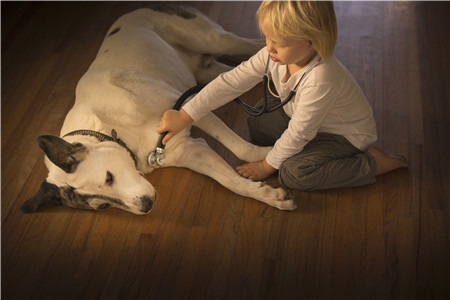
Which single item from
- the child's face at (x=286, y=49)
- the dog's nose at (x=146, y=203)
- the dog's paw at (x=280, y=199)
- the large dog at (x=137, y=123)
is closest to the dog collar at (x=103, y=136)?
the large dog at (x=137, y=123)

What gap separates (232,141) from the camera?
244 centimetres

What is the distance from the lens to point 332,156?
226 centimetres

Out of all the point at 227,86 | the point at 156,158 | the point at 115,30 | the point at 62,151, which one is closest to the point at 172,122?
the point at 156,158

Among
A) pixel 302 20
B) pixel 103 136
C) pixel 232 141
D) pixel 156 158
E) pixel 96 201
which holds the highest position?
pixel 302 20

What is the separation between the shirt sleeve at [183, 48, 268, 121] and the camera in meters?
2.15

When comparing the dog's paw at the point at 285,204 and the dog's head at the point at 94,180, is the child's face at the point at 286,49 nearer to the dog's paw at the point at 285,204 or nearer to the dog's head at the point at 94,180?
the dog's paw at the point at 285,204

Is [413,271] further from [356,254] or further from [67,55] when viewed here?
[67,55]

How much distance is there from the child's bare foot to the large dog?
458 millimetres

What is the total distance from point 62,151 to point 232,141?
2.78ft

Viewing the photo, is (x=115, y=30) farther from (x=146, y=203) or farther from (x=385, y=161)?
(x=385, y=161)

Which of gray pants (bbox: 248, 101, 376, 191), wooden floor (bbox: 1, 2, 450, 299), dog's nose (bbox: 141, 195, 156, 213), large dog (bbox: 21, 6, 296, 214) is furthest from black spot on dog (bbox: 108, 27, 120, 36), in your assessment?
gray pants (bbox: 248, 101, 376, 191)

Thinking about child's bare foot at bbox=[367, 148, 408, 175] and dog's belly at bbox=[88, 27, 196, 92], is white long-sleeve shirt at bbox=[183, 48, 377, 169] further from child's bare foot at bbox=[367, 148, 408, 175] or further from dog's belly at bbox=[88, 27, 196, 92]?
dog's belly at bbox=[88, 27, 196, 92]

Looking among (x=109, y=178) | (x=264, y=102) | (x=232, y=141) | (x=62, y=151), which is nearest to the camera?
(x=62, y=151)

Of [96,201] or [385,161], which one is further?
[385,161]
